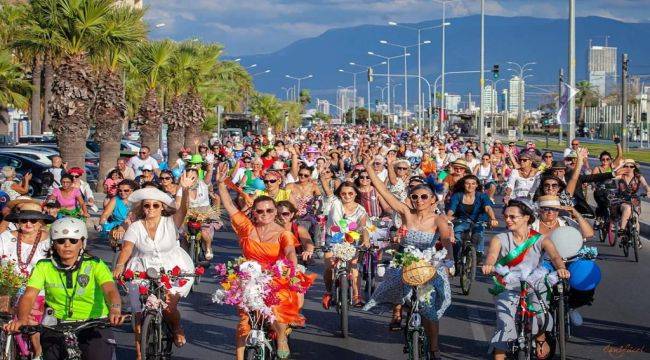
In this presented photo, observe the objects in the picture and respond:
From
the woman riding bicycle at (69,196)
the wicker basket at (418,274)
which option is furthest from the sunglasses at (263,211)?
the woman riding bicycle at (69,196)

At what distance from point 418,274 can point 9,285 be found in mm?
3047

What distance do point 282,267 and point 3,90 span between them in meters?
44.3

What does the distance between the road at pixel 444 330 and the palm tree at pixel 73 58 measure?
17.9m

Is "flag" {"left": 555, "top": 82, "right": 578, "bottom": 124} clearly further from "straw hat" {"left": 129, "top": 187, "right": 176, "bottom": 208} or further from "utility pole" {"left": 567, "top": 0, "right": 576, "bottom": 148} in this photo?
"straw hat" {"left": 129, "top": 187, "right": 176, "bottom": 208}

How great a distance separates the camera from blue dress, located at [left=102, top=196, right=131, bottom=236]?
14859 mm

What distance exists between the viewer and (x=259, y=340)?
8391 mm

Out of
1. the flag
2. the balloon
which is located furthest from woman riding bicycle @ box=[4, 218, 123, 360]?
the flag

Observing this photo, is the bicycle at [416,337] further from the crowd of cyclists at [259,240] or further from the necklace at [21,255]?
the necklace at [21,255]

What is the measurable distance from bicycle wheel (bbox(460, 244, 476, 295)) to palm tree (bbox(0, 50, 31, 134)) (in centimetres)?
3771

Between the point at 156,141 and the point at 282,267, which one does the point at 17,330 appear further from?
the point at 156,141

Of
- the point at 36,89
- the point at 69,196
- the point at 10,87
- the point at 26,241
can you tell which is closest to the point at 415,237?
→ the point at 26,241

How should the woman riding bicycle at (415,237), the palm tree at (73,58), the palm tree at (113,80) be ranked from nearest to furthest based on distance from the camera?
the woman riding bicycle at (415,237), the palm tree at (73,58), the palm tree at (113,80)

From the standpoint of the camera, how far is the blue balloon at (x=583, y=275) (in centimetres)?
1013

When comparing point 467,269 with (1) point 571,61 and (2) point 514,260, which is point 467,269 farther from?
(1) point 571,61
